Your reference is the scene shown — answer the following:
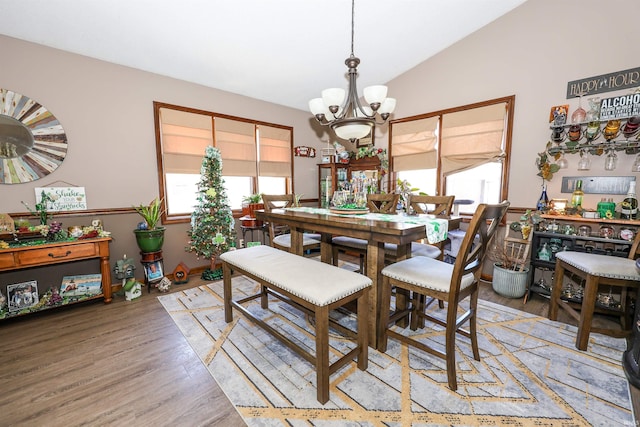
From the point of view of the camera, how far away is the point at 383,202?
2.98 m

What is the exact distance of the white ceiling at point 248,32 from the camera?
239 cm

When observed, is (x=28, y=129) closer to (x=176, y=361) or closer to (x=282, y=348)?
(x=176, y=361)

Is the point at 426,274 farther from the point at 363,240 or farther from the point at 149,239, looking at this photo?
the point at 149,239

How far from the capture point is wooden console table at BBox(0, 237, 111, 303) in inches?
91.6

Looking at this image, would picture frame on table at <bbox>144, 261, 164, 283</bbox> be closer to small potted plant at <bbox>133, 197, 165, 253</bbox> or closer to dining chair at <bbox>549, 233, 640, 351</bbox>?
small potted plant at <bbox>133, 197, 165, 253</bbox>

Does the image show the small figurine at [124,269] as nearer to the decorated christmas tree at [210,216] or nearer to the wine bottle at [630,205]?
the decorated christmas tree at [210,216]

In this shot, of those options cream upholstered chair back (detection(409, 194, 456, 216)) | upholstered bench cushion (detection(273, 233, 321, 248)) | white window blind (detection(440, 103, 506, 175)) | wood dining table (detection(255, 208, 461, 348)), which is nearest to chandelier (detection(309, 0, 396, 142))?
wood dining table (detection(255, 208, 461, 348))

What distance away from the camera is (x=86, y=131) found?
9.50 feet

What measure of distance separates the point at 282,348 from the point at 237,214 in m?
2.60

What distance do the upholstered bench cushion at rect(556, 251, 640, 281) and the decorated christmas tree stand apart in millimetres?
3687

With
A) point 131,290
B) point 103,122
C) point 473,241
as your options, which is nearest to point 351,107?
point 473,241

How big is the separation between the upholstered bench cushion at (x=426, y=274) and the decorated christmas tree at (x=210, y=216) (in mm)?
2477

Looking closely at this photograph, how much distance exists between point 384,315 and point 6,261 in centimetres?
335

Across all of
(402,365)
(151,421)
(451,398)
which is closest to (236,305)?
(151,421)
